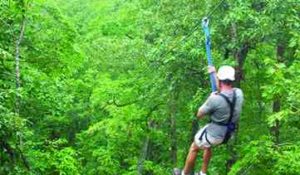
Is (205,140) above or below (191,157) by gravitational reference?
above

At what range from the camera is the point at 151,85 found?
46.3 feet

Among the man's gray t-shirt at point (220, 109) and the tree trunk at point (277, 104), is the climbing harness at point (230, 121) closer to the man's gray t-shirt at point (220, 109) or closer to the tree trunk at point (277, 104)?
the man's gray t-shirt at point (220, 109)

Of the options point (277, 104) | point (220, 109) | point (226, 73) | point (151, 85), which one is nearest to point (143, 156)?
point (151, 85)

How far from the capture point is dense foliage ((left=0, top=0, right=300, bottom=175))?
10914 mm

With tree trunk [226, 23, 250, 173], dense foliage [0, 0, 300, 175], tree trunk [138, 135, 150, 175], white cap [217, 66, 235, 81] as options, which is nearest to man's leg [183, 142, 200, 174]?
white cap [217, 66, 235, 81]

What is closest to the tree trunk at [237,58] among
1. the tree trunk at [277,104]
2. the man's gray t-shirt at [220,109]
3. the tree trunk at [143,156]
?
the tree trunk at [277,104]

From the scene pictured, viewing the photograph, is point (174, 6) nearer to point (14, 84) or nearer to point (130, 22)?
point (14, 84)

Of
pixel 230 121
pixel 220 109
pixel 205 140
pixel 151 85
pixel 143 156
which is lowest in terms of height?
pixel 143 156

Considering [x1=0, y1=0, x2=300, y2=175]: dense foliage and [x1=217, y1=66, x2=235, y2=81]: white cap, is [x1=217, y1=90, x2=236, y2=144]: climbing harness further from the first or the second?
[x1=0, y1=0, x2=300, y2=175]: dense foliage

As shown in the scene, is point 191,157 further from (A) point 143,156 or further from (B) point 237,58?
(A) point 143,156

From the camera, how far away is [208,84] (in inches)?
509

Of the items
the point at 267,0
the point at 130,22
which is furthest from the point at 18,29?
the point at 130,22

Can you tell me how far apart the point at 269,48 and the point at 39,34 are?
641 centimetres

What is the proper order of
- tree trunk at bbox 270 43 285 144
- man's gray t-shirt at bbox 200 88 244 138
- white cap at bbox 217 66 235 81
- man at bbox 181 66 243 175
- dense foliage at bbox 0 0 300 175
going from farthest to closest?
tree trunk at bbox 270 43 285 144
dense foliage at bbox 0 0 300 175
man's gray t-shirt at bbox 200 88 244 138
man at bbox 181 66 243 175
white cap at bbox 217 66 235 81
